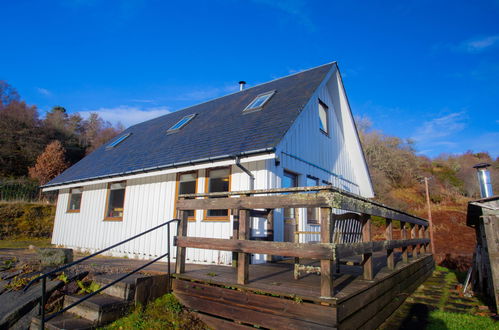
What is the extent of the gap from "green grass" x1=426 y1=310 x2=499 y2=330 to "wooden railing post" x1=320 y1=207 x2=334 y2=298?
2.44 metres

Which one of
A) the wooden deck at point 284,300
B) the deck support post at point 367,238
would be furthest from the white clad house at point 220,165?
the wooden deck at point 284,300

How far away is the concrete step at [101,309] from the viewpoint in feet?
12.7

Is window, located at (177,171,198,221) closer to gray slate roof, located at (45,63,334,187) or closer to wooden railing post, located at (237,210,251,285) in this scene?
gray slate roof, located at (45,63,334,187)

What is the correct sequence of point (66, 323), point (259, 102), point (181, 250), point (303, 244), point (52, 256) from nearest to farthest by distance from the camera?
point (303, 244), point (66, 323), point (181, 250), point (52, 256), point (259, 102)

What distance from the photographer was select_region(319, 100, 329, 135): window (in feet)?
33.6

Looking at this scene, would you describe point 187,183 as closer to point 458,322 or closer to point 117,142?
point 458,322

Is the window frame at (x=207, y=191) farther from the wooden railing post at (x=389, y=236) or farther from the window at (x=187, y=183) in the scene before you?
the wooden railing post at (x=389, y=236)

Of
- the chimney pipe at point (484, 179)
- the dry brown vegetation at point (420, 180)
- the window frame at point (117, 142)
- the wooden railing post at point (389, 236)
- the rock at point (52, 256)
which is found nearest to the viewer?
the wooden railing post at point (389, 236)

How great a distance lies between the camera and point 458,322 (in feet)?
15.3

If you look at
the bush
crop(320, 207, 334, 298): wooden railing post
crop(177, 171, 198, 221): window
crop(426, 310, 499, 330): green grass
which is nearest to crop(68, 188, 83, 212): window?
the bush

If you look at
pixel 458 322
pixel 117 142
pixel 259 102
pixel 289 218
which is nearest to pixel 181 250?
pixel 289 218

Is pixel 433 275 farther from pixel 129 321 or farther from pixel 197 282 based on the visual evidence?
pixel 129 321

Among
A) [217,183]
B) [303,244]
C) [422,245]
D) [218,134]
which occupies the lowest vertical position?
[422,245]

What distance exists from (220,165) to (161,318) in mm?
3688
